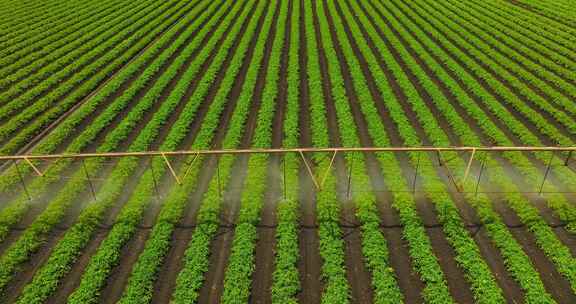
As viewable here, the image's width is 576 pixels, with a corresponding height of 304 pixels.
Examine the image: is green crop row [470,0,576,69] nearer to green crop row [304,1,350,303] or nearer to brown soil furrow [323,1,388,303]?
brown soil furrow [323,1,388,303]

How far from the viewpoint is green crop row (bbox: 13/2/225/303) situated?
14070mm

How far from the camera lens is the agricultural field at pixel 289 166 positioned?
14367mm

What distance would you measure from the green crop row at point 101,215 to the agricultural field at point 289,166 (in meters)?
0.08

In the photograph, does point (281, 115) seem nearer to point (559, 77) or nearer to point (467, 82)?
point (467, 82)

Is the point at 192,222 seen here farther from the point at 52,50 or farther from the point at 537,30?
the point at 537,30

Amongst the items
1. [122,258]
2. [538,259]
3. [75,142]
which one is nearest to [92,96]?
[75,142]

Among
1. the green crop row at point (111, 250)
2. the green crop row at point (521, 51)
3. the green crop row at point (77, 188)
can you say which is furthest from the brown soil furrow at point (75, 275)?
the green crop row at point (521, 51)

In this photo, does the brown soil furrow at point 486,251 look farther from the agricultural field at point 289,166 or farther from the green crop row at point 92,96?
the green crop row at point 92,96

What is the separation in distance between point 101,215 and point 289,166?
358 inches

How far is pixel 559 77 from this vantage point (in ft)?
97.0

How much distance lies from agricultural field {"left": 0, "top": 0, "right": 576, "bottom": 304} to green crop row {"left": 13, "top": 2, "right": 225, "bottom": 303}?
81 mm

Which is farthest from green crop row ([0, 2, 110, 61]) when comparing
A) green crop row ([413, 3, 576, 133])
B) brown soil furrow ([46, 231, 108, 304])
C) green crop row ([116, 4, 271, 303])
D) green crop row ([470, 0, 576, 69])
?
green crop row ([470, 0, 576, 69])

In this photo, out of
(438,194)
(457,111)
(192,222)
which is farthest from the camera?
(457,111)

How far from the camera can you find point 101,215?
17250 millimetres
